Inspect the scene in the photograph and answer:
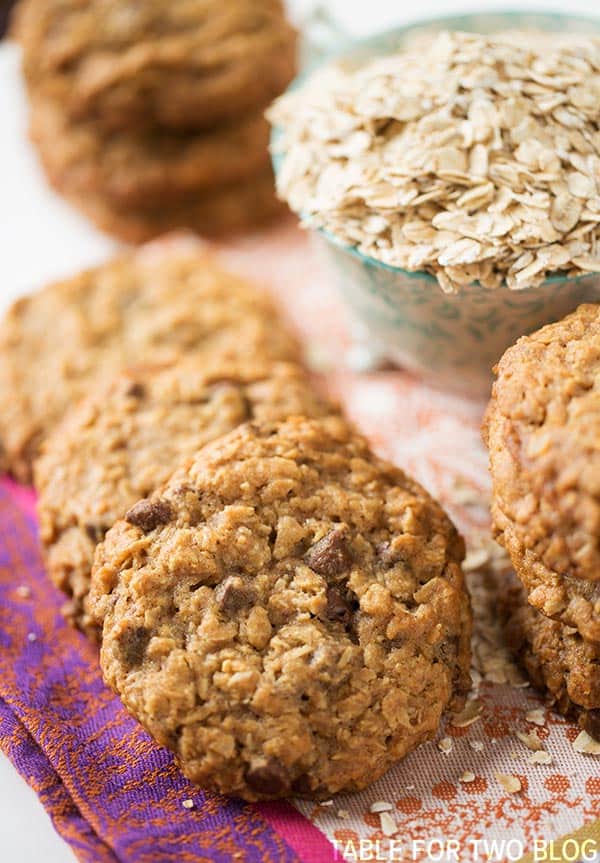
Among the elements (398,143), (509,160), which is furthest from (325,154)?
(509,160)

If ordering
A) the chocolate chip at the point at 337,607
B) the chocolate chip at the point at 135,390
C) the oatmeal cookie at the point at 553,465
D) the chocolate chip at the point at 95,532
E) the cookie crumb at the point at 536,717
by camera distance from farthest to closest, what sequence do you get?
the chocolate chip at the point at 135,390, the chocolate chip at the point at 95,532, the cookie crumb at the point at 536,717, the chocolate chip at the point at 337,607, the oatmeal cookie at the point at 553,465

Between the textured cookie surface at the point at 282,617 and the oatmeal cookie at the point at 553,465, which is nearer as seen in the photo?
the oatmeal cookie at the point at 553,465

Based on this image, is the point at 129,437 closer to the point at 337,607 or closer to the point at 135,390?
the point at 135,390

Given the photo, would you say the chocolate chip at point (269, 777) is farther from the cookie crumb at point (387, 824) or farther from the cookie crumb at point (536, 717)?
the cookie crumb at point (536, 717)

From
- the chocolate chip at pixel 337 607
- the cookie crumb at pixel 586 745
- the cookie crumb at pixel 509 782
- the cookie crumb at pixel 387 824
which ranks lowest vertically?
the cookie crumb at pixel 586 745

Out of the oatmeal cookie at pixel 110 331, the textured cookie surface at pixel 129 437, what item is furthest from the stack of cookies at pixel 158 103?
the textured cookie surface at pixel 129 437

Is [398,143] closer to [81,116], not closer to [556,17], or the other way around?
[556,17]
